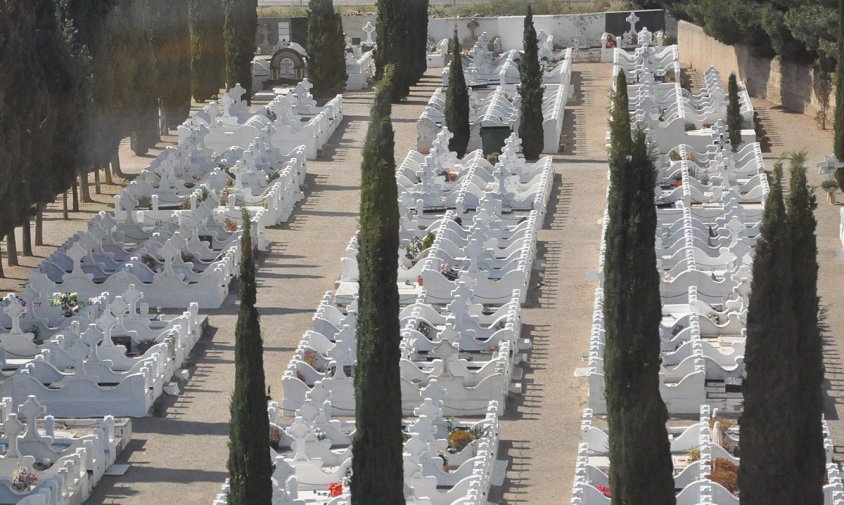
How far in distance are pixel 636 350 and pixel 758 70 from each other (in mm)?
36165

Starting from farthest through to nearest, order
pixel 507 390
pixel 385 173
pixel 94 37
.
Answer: pixel 94 37
pixel 507 390
pixel 385 173

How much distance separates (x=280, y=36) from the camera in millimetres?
68188

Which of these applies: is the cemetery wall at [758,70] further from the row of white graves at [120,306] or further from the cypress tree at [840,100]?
the row of white graves at [120,306]

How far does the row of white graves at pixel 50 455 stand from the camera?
26047 mm

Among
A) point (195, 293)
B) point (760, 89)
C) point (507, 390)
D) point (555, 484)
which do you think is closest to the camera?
point (555, 484)

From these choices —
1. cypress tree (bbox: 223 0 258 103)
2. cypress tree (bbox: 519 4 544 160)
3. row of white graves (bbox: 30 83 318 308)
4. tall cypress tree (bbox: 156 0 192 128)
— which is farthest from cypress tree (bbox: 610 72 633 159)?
cypress tree (bbox: 223 0 258 103)

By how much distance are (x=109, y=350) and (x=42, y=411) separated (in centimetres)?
347

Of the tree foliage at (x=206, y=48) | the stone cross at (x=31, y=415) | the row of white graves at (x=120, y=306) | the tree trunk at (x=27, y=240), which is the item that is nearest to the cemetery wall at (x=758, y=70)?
the row of white graves at (x=120, y=306)

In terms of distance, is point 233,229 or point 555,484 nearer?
point 555,484

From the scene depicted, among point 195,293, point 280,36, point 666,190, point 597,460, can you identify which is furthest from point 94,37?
point 280,36

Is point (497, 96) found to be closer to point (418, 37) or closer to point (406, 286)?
point (418, 37)

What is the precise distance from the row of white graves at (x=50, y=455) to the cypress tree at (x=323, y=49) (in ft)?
96.0

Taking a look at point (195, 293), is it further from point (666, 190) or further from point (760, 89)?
point (760, 89)

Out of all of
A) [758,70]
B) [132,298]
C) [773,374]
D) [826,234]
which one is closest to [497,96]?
[758,70]
